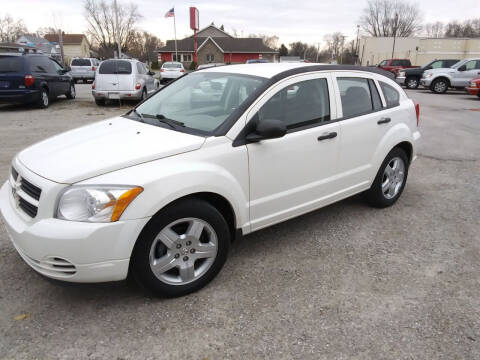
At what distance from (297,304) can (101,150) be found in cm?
186

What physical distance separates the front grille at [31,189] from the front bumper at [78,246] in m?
0.10

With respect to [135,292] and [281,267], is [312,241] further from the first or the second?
[135,292]

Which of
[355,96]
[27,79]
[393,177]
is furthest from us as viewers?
[27,79]

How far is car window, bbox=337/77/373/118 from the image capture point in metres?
3.94

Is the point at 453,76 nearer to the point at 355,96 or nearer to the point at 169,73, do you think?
the point at 169,73

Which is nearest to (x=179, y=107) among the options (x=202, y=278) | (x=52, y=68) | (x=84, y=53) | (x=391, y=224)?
(x=202, y=278)

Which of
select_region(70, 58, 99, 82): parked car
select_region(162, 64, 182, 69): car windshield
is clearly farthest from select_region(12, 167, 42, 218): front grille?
select_region(70, 58, 99, 82): parked car

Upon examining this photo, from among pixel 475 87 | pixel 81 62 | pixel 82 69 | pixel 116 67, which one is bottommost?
pixel 475 87

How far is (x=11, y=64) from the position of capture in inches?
458

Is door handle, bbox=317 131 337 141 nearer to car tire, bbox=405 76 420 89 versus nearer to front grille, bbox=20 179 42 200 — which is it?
front grille, bbox=20 179 42 200

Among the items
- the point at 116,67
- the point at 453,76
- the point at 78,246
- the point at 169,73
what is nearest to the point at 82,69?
the point at 169,73

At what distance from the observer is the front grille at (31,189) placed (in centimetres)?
259

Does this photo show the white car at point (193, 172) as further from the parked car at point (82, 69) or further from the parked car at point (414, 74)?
the parked car at point (82, 69)

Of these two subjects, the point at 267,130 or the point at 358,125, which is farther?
the point at 358,125
